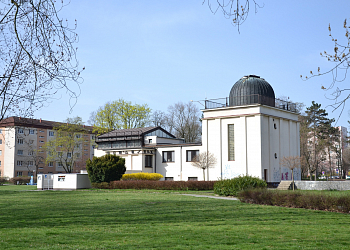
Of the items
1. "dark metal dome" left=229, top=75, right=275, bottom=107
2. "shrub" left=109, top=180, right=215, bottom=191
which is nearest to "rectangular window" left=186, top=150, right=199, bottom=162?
"dark metal dome" left=229, top=75, right=275, bottom=107

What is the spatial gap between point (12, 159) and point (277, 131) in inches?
2398

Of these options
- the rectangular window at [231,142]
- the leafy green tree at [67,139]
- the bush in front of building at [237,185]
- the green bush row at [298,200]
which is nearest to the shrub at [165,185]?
the rectangular window at [231,142]

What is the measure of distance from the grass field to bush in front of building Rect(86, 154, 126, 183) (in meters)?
23.4

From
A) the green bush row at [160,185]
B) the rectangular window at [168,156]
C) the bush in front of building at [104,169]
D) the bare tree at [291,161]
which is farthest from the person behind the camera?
the rectangular window at [168,156]

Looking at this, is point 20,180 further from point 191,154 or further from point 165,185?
point 165,185

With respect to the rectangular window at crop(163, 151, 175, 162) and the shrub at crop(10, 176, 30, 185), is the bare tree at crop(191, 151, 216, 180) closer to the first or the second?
the rectangular window at crop(163, 151, 175, 162)

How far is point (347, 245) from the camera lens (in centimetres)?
890

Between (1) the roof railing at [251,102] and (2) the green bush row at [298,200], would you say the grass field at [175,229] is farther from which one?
(1) the roof railing at [251,102]

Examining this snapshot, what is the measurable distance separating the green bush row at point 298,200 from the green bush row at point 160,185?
14.6 m

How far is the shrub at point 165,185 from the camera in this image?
1388 inches

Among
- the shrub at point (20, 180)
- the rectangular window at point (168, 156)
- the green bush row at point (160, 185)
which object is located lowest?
the shrub at point (20, 180)

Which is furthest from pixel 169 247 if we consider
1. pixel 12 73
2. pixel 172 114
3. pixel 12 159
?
pixel 12 159

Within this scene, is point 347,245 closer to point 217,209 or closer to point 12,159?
point 217,209

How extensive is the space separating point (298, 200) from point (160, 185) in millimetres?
19927
